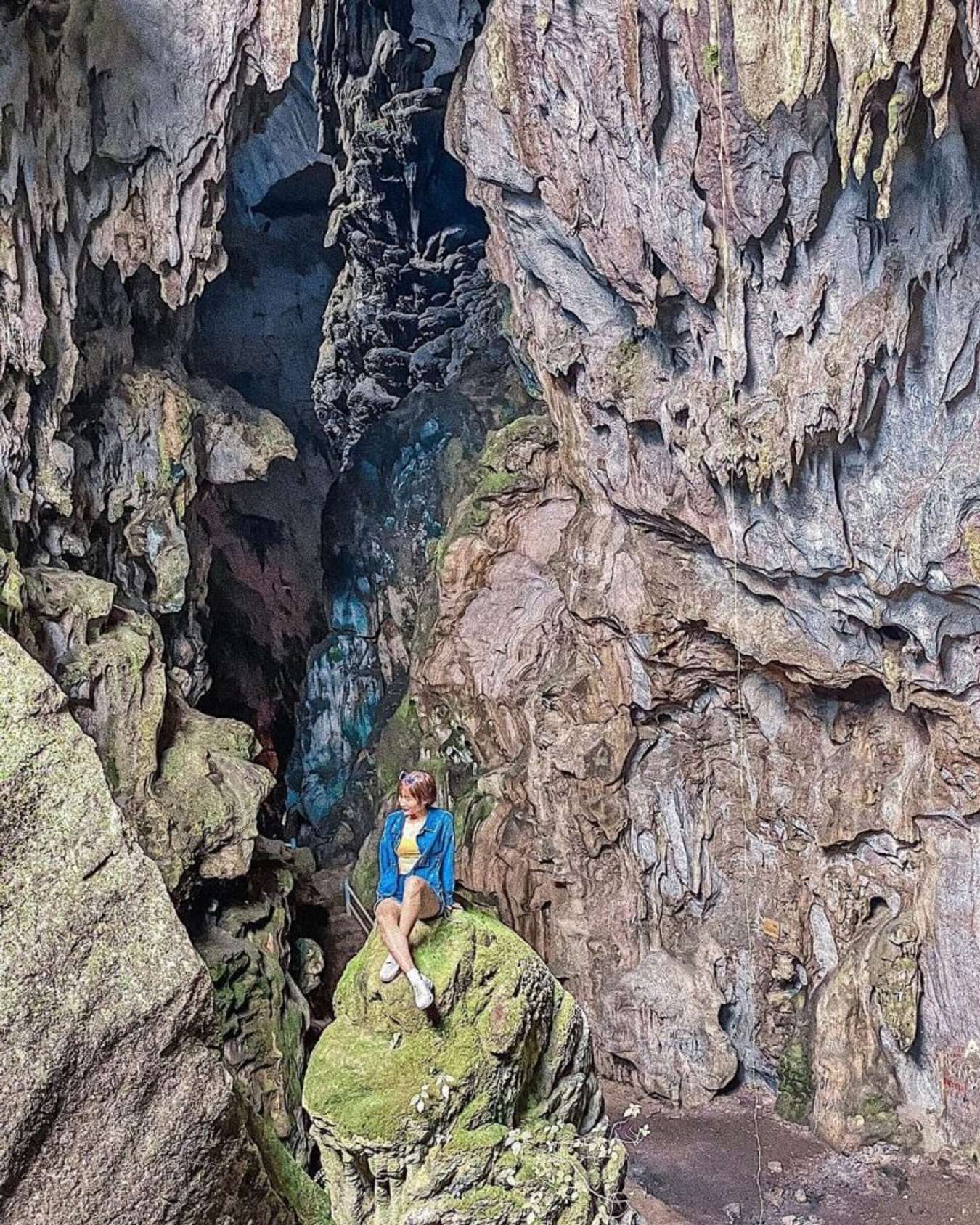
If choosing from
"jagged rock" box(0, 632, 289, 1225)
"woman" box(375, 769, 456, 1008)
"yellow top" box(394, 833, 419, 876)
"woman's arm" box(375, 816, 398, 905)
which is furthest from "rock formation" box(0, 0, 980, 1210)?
"jagged rock" box(0, 632, 289, 1225)

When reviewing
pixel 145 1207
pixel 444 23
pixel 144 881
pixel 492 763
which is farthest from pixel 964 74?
pixel 492 763

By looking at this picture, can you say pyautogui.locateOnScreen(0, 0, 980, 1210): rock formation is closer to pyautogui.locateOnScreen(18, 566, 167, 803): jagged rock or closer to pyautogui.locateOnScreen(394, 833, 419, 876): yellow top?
pyautogui.locateOnScreen(18, 566, 167, 803): jagged rock

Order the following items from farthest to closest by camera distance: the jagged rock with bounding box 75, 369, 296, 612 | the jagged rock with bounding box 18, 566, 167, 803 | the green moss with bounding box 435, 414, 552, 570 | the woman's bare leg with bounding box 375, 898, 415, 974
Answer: the green moss with bounding box 435, 414, 552, 570, the jagged rock with bounding box 75, 369, 296, 612, the jagged rock with bounding box 18, 566, 167, 803, the woman's bare leg with bounding box 375, 898, 415, 974

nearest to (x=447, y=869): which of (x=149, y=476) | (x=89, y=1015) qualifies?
(x=89, y=1015)

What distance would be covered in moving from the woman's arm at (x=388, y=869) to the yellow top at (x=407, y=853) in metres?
0.02

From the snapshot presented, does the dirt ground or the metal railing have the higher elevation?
the metal railing

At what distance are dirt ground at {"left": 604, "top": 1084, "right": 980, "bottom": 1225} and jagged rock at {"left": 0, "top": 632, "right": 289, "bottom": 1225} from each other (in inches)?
325

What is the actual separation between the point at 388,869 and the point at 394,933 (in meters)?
0.40

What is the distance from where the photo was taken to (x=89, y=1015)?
7.22 feet

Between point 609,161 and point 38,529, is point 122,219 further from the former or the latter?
point 609,161

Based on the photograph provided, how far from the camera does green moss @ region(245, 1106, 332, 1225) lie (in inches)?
110

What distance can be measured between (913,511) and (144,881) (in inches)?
286

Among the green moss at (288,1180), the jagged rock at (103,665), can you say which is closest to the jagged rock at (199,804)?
the jagged rock at (103,665)

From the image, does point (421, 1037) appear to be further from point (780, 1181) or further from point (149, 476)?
point (149, 476)
